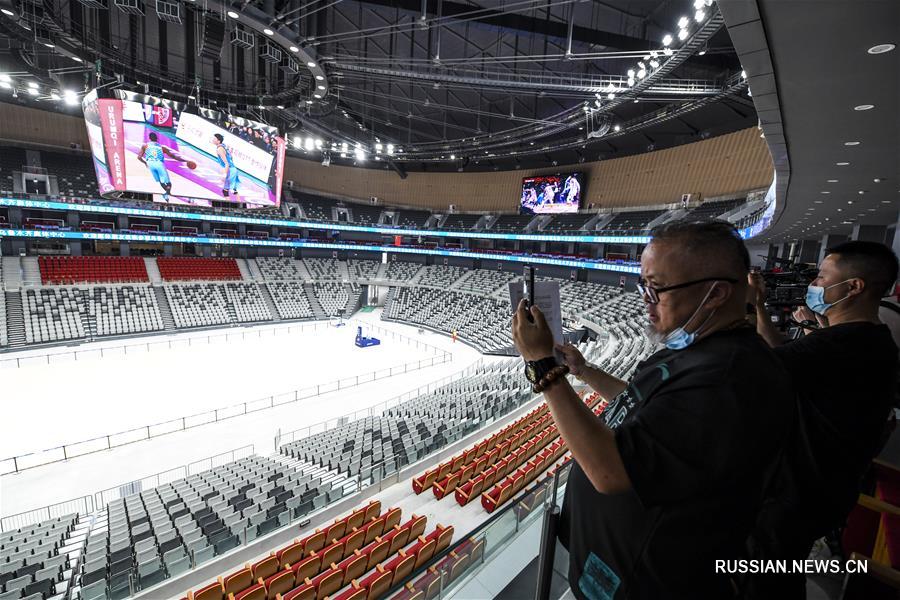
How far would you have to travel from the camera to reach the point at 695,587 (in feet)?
4.75

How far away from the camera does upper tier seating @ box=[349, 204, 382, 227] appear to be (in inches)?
1799

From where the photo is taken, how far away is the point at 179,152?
73.5 feet

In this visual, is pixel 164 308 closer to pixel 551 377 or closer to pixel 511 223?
pixel 511 223

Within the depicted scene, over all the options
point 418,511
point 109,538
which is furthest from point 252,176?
point 418,511

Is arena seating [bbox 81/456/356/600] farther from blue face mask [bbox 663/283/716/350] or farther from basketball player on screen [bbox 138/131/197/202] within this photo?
basketball player on screen [bbox 138/131/197/202]

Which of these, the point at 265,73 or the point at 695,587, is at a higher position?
the point at 265,73

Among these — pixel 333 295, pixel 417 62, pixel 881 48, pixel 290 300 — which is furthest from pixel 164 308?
pixel 881 48

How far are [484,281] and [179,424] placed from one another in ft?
94.5

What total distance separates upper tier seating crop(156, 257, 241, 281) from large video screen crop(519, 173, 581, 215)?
2847 cm

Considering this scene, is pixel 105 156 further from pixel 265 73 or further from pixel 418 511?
pixel 418 511

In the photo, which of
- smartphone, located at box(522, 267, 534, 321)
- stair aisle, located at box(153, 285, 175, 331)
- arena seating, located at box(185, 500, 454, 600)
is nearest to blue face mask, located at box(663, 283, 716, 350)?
smartphone, located at box(522, 267, 534, 321)

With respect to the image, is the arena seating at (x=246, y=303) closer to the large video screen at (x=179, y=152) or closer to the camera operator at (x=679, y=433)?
the large video screen at (x=179, y=152)

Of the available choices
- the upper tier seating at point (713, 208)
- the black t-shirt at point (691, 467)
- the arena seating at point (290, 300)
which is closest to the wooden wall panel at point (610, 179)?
the upper tier seating at point (713, 208)

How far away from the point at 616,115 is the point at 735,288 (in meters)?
31.1
